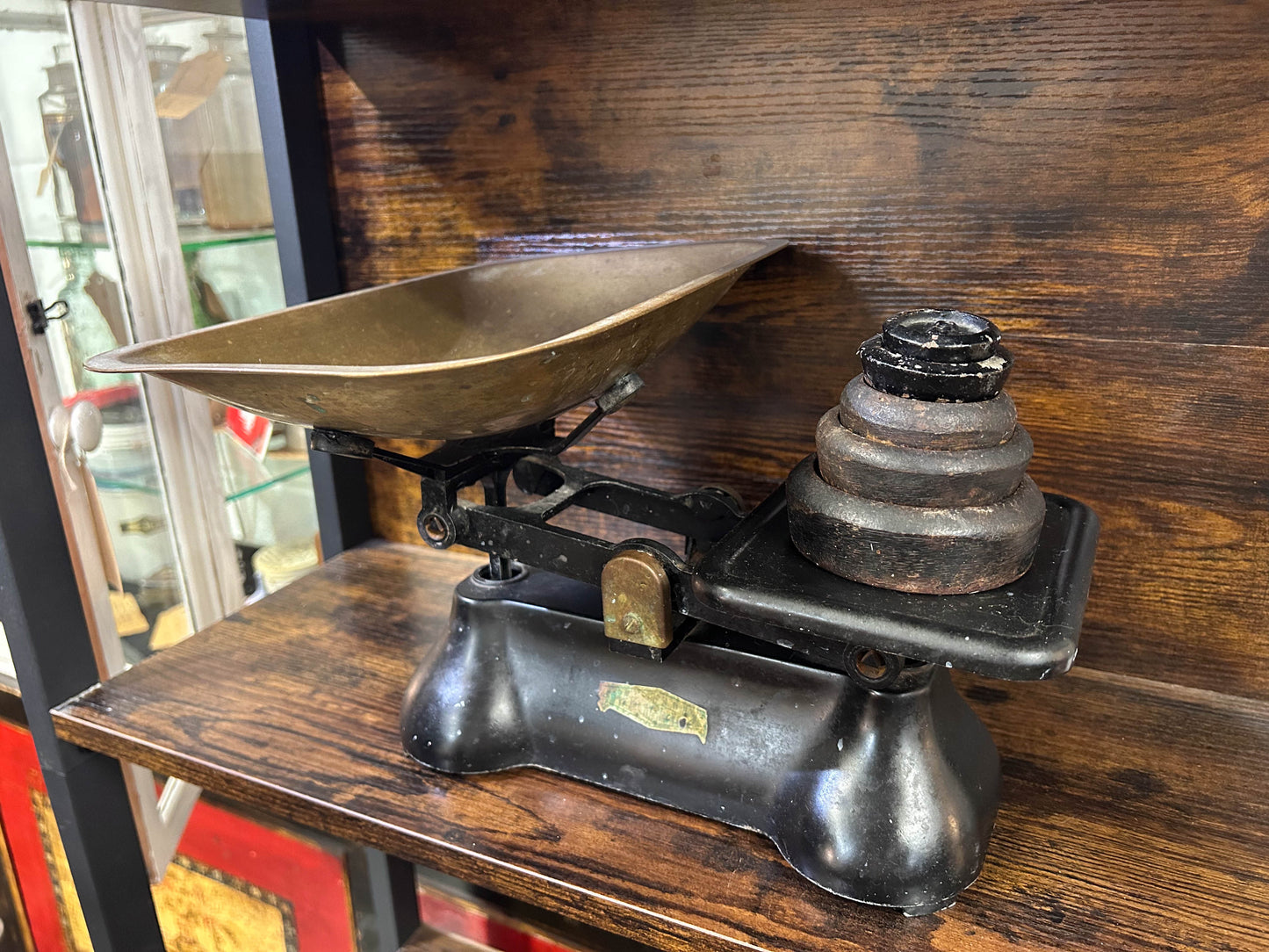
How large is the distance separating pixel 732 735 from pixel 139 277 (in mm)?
907

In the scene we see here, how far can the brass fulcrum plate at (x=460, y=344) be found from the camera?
0.65 meters

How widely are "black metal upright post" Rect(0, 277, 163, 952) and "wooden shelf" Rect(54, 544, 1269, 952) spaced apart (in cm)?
5

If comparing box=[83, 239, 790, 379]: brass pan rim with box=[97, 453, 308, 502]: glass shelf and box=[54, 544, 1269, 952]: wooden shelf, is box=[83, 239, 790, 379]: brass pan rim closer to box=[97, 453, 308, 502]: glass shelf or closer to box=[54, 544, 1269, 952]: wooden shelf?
box=[54, 544, 1269, 952]: wooden shelf

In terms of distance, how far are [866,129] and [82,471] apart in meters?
0.93

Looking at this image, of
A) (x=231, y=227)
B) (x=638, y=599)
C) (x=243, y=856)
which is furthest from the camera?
(x=243, y=856)

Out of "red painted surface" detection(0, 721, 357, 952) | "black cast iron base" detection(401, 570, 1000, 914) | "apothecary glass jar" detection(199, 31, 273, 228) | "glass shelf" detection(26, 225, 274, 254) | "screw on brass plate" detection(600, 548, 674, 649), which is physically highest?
"apothecary glass jar" detection(199, 31, 273, 228)

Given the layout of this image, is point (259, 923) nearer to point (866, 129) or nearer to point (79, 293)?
point (79, 293)

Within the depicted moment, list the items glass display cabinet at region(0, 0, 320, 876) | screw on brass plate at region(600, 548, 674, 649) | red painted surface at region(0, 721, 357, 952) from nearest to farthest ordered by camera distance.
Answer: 1. screw on brass plate at region(600, 548, 674, 649)
2. glass display cabinet at region(0, 0, 320, 876)
3. red painted surface at region(0, 721, 357, 952)

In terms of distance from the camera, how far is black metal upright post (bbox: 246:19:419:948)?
46.6 inches

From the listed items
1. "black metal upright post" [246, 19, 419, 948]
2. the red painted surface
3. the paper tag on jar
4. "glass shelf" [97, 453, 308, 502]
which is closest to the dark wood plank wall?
"black metal upright post" [246, 19, 419, 948]

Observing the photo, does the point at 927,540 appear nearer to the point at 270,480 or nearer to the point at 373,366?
the point at 373,366

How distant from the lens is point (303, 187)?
4.07ft

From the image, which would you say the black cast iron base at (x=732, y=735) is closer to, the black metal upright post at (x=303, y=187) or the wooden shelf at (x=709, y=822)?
the wooden shelf at (x=709, y=822)

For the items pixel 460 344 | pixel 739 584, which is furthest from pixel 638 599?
pixel 460 344
